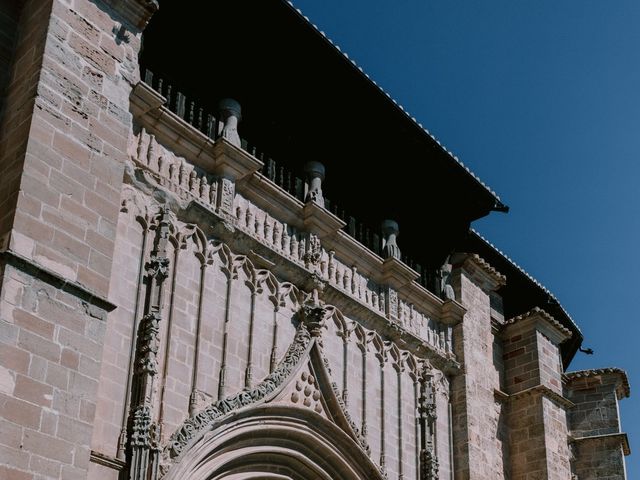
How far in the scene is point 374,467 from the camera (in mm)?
12461

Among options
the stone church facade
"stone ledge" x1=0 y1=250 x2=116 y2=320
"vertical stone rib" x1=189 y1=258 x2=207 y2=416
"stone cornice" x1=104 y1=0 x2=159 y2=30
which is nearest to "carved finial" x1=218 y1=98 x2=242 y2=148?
the stone church facade

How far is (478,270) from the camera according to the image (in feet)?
53.6

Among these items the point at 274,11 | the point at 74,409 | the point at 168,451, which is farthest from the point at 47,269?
the point at 274,11

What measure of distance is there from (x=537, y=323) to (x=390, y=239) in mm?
3777

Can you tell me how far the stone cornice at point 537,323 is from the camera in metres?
16.9

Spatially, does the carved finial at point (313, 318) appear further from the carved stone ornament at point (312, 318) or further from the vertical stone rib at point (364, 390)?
the vertical stone rib at point (364, 390)

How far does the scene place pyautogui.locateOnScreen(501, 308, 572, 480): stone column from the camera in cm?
1573

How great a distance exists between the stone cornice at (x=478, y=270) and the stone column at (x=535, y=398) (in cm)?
88

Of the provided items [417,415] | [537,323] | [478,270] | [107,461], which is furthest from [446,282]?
[107,461]

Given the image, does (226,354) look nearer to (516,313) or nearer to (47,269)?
(47,269)

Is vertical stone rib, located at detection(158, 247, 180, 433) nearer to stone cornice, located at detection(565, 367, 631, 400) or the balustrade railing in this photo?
the balustrade railing

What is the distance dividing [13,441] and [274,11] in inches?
279

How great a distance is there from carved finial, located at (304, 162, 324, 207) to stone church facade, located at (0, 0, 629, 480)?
3 cm

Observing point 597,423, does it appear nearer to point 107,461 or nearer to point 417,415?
point 417,415
